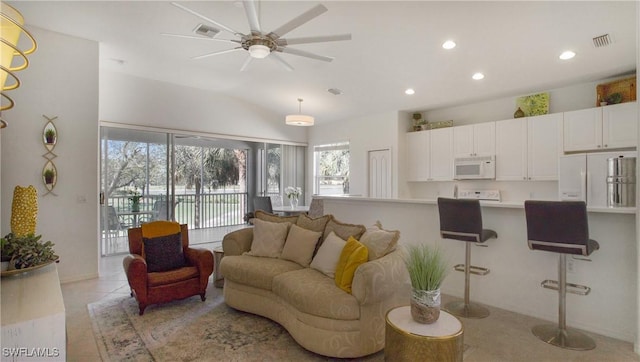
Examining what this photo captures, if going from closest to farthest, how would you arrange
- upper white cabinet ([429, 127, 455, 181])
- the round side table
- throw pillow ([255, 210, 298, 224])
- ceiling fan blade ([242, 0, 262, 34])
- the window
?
1. the round side table
2. ceiling fan blade ([242, 0, 262, 34])
3. throw pillow ([255, 210, 298, 224])
4. upper white cabinet ([429, 127, 455, 181])
5. the window

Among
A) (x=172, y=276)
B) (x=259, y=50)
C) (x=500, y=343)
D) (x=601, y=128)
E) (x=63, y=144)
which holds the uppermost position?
(x=259, y=50)

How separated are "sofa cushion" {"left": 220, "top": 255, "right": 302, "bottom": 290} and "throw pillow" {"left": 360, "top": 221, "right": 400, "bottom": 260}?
29.7 inches

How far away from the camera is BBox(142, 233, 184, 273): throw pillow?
334 centimetres

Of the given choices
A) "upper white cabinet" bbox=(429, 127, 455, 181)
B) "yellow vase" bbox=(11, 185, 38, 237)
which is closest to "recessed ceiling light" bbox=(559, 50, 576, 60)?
"upper white cabinet" bbox=(429, 127, 455, 181)

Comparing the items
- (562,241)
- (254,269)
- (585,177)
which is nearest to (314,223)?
(254,269)

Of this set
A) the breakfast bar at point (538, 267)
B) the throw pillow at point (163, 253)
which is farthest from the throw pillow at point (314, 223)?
the throw pillow at point (163, 253)

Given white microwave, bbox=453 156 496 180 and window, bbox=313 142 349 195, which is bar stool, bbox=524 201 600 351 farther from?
window, bbox=313 142 349 195

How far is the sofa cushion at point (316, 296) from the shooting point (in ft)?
7.57

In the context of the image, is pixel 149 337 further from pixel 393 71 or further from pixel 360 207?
pixel 393 71

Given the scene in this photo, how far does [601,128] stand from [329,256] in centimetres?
415

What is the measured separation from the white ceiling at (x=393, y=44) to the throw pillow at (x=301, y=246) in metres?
2.39

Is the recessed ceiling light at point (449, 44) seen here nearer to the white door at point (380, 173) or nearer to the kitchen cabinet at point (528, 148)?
the kitchen cabinet at point (528, 148)

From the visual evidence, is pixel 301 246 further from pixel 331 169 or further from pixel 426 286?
pixel 331 169

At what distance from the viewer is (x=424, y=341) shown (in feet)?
5.88
